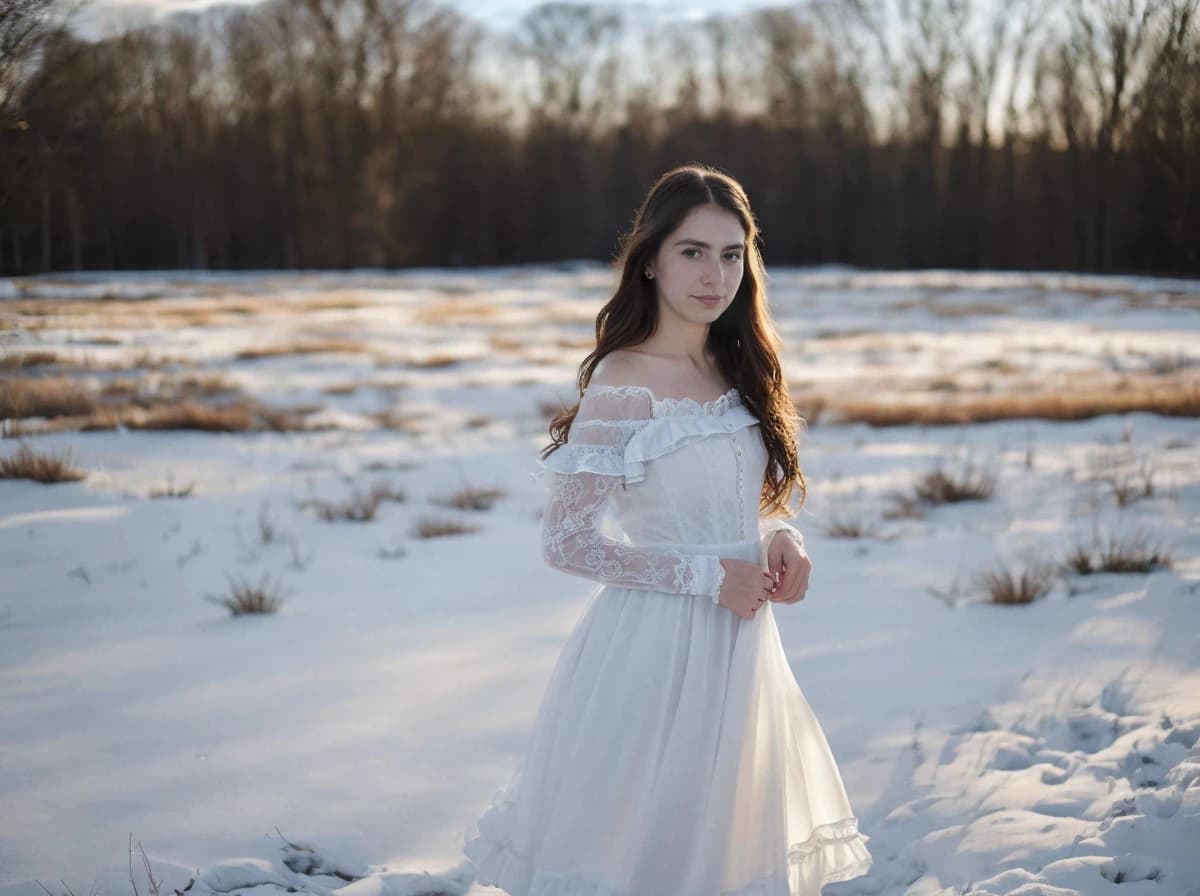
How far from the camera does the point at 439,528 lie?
5875 mm

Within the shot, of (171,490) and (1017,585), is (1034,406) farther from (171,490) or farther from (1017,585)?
(171,490)

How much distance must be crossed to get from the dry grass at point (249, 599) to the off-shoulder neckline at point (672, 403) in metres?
2.85

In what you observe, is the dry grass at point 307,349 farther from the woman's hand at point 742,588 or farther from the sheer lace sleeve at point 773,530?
the woman's hand at point 742,588

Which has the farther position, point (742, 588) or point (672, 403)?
point (672, 403)

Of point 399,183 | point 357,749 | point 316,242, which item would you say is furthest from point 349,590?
point 399,183

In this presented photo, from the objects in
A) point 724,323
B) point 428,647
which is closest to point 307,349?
point 428,647

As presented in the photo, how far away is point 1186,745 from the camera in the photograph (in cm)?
323

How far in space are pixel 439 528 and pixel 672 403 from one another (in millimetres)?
3906

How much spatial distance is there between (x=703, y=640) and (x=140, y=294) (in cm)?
458

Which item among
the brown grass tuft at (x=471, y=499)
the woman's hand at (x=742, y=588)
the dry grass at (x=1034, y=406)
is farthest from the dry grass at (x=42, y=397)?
the dry grass at (x=1034, y=406)

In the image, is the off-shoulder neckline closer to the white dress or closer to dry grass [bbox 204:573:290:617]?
the white dress

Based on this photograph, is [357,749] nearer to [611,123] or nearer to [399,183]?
[399,183]

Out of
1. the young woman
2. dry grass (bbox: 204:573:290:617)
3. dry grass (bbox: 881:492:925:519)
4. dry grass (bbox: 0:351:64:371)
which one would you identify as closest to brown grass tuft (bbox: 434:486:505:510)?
dry grass (bbox: 204:573:290:617)

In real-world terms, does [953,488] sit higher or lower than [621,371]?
lower
